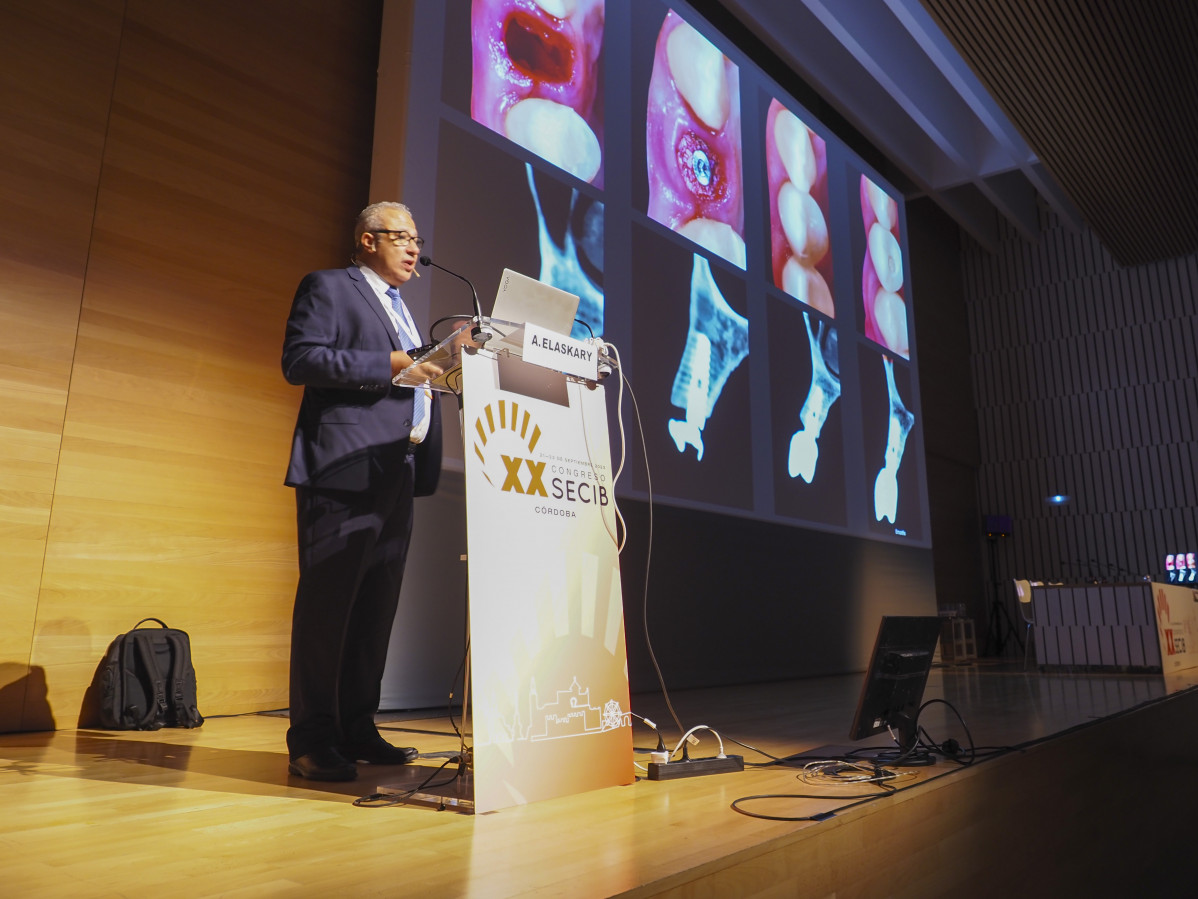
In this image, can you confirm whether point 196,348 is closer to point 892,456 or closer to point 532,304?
point 532,304

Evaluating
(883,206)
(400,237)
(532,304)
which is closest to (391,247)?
(400,237)

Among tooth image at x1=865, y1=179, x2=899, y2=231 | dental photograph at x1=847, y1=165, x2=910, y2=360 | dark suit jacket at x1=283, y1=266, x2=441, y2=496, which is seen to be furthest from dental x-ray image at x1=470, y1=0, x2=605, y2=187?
tooth image at x1=865, y1=179, x2=899, y2=231

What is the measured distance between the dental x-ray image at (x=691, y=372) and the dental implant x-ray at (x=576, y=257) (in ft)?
1.11

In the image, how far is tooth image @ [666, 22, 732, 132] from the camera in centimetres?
570

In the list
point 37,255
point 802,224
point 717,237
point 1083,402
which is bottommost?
point 37,255

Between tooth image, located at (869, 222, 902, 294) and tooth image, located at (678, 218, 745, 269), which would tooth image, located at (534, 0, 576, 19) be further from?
tooth image, located at (869, 222, 902, 294)

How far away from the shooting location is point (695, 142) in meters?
5.74

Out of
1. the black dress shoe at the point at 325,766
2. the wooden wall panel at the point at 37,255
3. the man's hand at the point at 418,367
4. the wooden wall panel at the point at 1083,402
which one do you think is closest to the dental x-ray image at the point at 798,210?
the wooden wall panel at the point at 37,255

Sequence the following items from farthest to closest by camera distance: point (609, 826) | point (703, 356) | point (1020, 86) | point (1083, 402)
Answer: point (1083, 402) → point (1020, 86) → point (703, 356) → point (609, 826)

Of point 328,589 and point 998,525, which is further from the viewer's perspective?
point 998,525

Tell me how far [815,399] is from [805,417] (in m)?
0.24

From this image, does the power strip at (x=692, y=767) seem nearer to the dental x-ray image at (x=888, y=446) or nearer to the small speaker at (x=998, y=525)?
the dental x-ray image at (x=888, y=446)

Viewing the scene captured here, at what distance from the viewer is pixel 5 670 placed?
9.98ft

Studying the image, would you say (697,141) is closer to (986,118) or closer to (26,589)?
(986,118)
